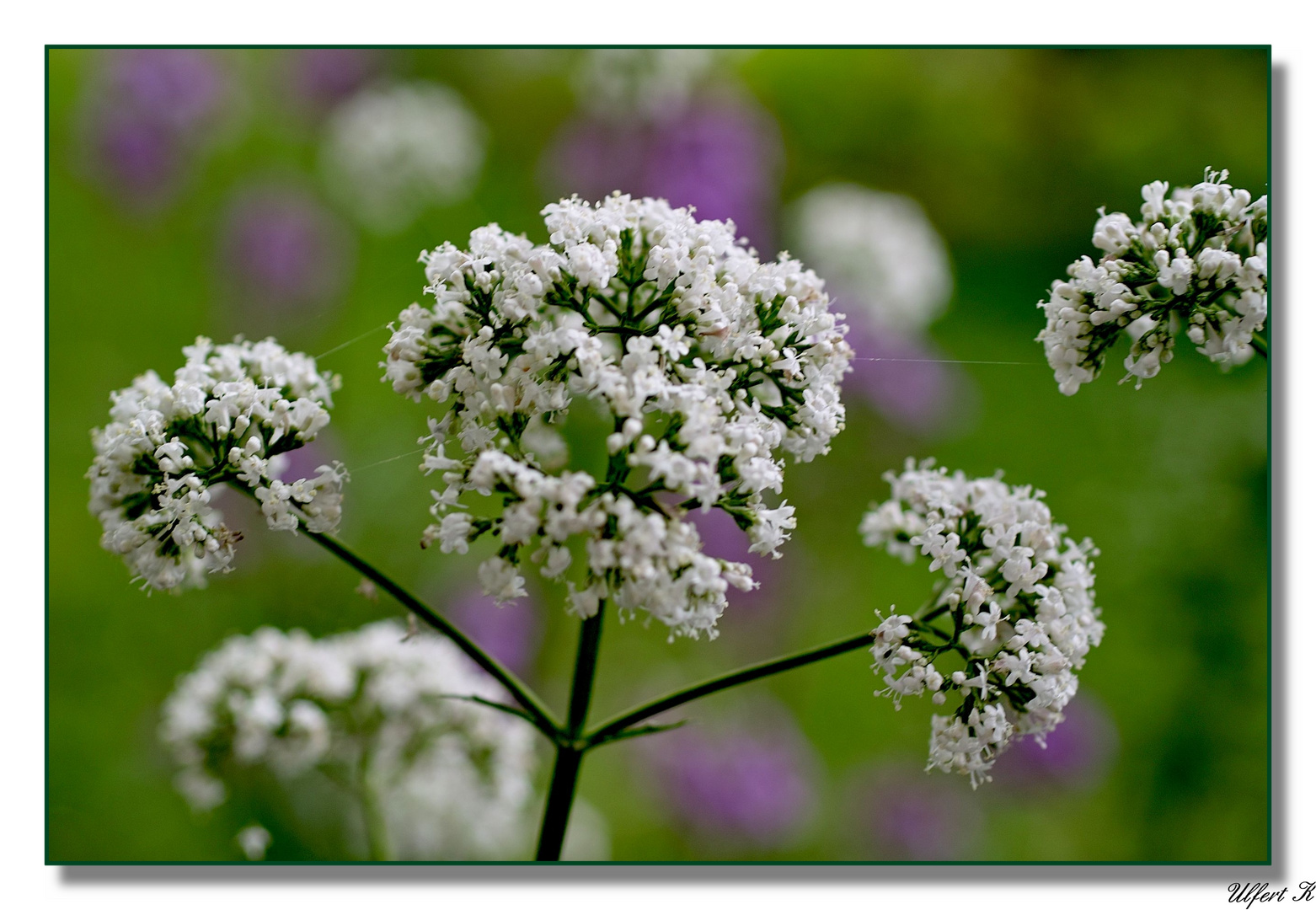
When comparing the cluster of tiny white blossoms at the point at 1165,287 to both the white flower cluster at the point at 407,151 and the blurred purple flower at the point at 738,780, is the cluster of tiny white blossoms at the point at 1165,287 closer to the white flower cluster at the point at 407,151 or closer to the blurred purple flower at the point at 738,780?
the blurred purple flower at the point at 738,780

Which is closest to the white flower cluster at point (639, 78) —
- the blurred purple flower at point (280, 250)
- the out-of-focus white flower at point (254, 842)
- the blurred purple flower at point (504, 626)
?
the blurred purple flower at point (280, 250)

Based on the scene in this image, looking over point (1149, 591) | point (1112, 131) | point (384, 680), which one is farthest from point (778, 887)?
point (1112, 131)

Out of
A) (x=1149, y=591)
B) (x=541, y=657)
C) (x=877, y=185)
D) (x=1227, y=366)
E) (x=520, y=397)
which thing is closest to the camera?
(x=520, y=397)

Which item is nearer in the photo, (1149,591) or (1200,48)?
(1200,48)

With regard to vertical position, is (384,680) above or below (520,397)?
below

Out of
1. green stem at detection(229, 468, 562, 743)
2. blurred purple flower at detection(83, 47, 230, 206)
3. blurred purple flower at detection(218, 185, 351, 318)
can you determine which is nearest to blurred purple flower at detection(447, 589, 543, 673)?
blurred purple flower at detection(218, 185, 351, 318)

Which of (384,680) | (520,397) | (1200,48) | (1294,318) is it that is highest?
(1200,48)

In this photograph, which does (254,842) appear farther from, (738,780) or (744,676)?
(738,780)

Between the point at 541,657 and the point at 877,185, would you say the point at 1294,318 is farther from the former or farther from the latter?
the point at 877,185
